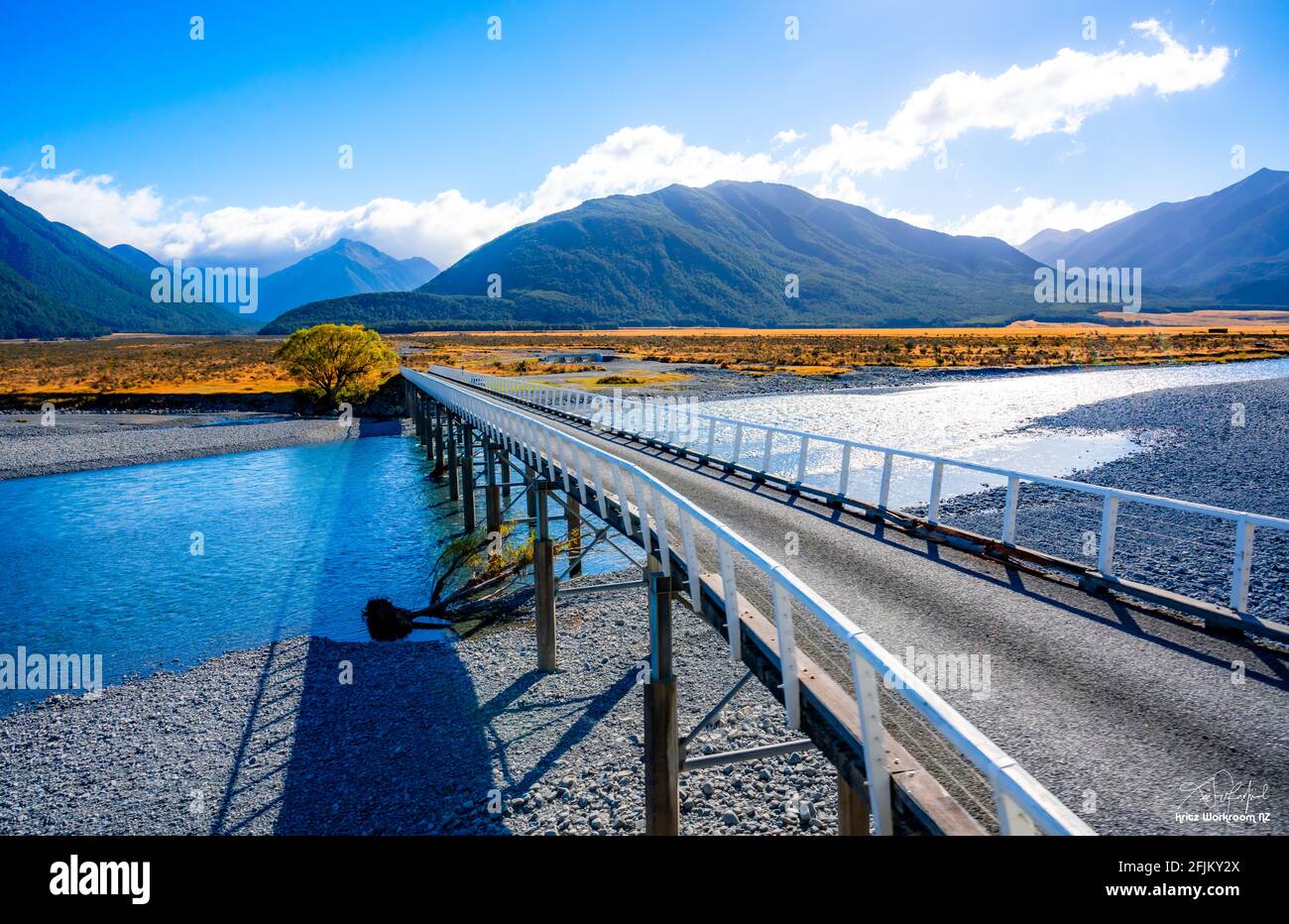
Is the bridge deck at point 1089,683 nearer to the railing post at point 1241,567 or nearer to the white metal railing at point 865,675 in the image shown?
the railing post at point 1241,567

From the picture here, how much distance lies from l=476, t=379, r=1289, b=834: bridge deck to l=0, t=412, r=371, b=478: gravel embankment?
44955 mm

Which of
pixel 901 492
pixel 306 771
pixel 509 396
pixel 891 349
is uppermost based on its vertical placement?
pixel 891 349

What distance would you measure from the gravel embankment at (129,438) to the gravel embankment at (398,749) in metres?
33.7

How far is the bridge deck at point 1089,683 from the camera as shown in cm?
508

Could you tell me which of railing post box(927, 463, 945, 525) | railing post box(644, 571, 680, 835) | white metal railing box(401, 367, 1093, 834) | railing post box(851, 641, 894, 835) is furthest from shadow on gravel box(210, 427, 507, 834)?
railing post box(927, 463, 945, 525)

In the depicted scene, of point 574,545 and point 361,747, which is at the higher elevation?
point 574,545

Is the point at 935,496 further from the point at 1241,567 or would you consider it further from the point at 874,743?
the point at 874,743

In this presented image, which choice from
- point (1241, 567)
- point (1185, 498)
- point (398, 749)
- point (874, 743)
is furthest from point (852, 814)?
point (1185, 498)

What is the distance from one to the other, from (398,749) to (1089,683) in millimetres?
10415

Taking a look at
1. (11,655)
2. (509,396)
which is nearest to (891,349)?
(509,396)

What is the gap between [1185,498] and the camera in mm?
22359

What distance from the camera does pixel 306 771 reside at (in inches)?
495
